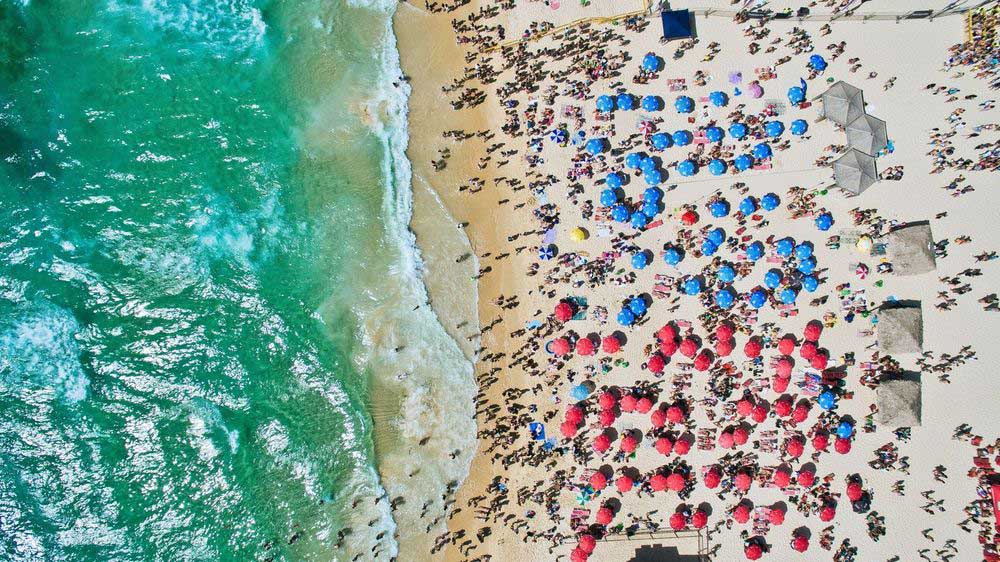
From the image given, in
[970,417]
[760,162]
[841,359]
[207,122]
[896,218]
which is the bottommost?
[970,417]

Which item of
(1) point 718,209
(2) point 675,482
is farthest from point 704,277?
(2) point 675,482

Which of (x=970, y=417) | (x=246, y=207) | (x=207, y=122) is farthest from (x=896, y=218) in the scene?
(x=207, y=122)

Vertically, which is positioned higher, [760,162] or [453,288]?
[760,162]

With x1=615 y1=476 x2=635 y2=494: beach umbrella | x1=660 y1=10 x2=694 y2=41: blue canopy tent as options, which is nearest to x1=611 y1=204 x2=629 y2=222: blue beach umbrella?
x1=660 y1=10 x2=694 y2=41: blue canopy tent

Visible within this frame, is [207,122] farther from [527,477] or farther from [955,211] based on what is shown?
[955,211]

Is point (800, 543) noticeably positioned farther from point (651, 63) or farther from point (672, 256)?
point (651, 63)

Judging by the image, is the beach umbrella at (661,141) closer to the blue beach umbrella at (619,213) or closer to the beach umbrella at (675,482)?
the blue beach umbrella at (619,213)

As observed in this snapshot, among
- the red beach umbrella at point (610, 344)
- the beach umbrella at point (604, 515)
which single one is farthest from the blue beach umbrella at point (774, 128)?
the beach umbrella at point (604, 515)
